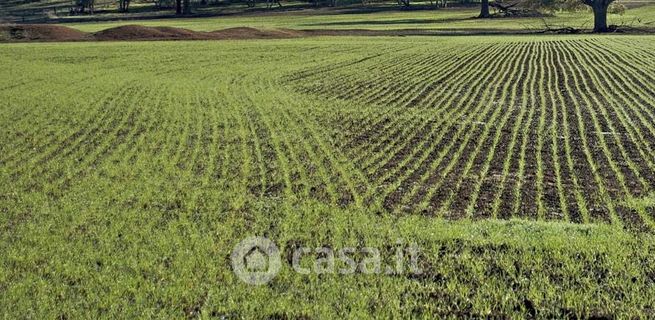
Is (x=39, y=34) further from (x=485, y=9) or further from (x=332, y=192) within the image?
(x=485, y=9)

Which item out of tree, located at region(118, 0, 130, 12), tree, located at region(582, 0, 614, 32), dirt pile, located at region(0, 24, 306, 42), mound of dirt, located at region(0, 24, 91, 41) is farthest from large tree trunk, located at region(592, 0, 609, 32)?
tree, located at region(118, 0, 130, 12)

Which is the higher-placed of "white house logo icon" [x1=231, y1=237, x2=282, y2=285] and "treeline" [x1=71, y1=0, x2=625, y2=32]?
"treeline" [x1=71, y1=0, x2=625, y2=32]

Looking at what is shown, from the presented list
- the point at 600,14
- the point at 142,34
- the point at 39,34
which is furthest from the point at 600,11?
the point at 39,34

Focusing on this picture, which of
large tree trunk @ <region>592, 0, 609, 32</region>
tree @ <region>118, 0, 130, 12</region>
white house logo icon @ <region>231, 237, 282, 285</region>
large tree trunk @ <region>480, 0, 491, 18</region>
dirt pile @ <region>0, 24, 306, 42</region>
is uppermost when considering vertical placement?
tree @ <region>118, 0, 130, 12</region>

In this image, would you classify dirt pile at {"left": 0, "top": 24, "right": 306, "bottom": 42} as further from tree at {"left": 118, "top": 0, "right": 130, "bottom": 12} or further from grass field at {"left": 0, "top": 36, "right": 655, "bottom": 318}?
tree at {"left": 118, "top": 0, "right": 130, "bottom": 12}

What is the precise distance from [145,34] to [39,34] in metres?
9.96

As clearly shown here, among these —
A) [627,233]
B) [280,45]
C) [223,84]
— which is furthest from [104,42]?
[627,233]

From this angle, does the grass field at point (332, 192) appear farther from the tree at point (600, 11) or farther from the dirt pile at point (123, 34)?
the tree at point (600, 11)

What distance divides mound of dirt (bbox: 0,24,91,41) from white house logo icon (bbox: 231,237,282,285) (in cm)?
5598

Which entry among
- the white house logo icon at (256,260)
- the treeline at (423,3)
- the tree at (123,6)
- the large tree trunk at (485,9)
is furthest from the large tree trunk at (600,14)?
the tree at (123,6)

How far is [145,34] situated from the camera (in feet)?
209

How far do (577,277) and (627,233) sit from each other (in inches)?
93.8

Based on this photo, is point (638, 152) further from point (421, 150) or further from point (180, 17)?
point (180, 17)

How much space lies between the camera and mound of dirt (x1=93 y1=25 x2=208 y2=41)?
62.2 m
